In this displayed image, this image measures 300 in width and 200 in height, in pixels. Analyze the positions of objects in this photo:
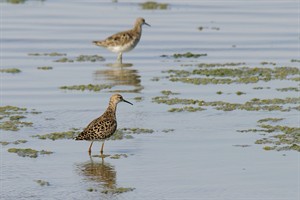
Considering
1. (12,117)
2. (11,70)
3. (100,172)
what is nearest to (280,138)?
(100,172)

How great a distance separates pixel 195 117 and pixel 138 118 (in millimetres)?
1131

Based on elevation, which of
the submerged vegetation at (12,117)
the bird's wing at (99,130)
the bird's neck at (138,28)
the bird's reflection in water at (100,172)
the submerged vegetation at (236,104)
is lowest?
the bird's reflection in water at (100,172)

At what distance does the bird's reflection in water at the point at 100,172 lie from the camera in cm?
1444

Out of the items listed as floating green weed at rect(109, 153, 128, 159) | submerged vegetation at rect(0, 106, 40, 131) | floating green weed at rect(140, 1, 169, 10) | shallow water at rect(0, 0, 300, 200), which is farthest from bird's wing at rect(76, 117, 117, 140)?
floating green weed at rect(140, 1, 169, 10)

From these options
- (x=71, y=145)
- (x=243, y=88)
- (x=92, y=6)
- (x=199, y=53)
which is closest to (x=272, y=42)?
(x=199, y=53)

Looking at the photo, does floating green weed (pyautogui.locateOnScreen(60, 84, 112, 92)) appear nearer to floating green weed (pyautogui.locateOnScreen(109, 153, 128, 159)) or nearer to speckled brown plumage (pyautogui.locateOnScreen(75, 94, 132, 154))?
speckled brown plumage (pyautogui.locateOnScreen(75, 94, 132, 154))

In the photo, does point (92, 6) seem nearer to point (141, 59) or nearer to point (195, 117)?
point (141, 59)

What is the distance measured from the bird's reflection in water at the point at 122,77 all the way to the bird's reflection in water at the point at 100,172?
22.3ft

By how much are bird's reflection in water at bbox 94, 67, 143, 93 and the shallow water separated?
0.03 m

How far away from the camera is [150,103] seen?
20609 mm

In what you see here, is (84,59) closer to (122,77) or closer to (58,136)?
(122,77)

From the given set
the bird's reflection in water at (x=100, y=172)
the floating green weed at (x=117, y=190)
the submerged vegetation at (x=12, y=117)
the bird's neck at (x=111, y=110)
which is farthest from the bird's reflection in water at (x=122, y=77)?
the floating green weed at (x=117, y=190)

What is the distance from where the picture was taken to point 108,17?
36.1 metres

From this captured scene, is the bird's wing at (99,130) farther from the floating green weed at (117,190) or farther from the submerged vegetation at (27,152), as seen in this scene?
the floating green weed at (117,190)
